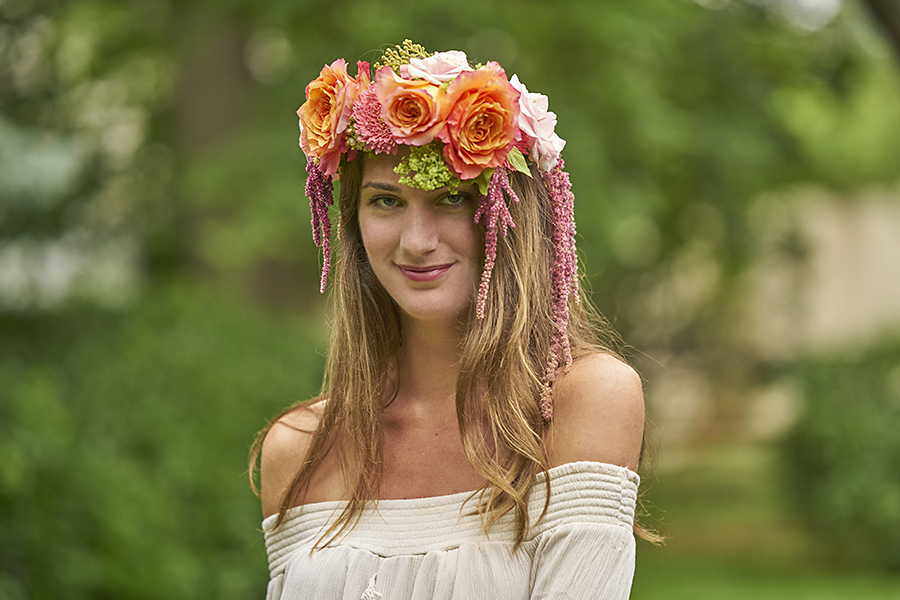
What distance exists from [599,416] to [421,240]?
533 millimetres

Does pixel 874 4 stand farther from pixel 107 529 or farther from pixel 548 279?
pixel 107 529

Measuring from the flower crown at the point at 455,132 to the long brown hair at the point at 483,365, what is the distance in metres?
0.04

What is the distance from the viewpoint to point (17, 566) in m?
4.18

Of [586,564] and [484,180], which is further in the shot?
[484,180]

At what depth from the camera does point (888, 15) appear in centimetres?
572

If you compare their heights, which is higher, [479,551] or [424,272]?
[424,272]

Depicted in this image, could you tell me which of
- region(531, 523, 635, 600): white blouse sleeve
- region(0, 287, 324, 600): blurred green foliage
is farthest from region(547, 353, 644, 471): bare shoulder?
region(0, 287, 324, 600): blurred green foliage

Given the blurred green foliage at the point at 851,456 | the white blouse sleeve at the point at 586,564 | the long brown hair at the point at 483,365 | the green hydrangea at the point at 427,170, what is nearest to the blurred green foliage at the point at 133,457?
the long brown hair at the point at 483,365

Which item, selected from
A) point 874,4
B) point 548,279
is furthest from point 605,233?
point 548,279

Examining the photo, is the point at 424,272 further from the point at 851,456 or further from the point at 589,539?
the point at 851,456

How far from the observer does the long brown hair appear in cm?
236

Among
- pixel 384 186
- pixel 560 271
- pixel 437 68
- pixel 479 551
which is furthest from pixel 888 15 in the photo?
pixel 479 551

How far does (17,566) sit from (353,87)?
275 centimetres

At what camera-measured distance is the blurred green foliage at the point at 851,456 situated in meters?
8.24
